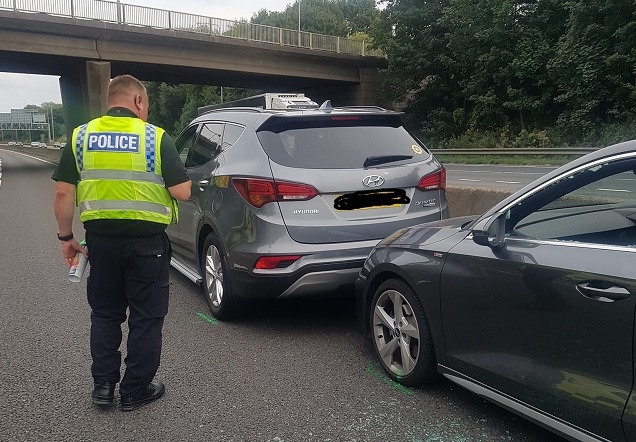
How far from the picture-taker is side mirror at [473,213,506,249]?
3059 mm

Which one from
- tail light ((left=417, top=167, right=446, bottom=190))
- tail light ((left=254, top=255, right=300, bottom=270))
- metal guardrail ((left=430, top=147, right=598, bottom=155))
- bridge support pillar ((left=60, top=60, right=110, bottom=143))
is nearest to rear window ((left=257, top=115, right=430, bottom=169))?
tail light ((left=417, top=167, right=446, bottom=190))

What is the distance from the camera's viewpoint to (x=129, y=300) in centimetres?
355

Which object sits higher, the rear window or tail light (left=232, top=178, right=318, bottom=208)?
the rear window

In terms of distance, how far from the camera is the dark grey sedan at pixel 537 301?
2488 mm

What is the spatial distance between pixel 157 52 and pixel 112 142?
2968 cm

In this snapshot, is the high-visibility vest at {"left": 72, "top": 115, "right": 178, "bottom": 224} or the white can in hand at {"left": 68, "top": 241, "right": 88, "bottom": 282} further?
the white can in hand at {"left": 68, "top": 241, "right": 88, "bottom": 282}

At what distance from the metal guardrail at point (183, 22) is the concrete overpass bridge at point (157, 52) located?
45mm

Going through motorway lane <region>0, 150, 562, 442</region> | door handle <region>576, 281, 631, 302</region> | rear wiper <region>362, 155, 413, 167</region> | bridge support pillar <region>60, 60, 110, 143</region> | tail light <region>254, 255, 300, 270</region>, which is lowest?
motorway lane <region>0, 150, 562, 442</region>

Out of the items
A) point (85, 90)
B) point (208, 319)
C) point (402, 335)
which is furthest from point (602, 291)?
point (85, 90)

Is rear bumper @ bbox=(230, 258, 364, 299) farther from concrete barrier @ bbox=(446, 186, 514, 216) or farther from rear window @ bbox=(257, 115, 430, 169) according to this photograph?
concrete barrier @ bbox=(446, 186, 514, 216)

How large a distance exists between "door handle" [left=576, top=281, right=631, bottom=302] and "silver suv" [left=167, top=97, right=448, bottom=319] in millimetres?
2102

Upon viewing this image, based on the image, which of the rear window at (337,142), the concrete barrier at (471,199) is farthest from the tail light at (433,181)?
the concrete barrier at (471,199)

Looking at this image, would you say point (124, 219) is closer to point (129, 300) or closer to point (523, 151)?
point (129, 300)

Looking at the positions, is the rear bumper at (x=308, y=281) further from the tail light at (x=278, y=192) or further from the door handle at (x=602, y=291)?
the door handle at (x=602, y=291)
